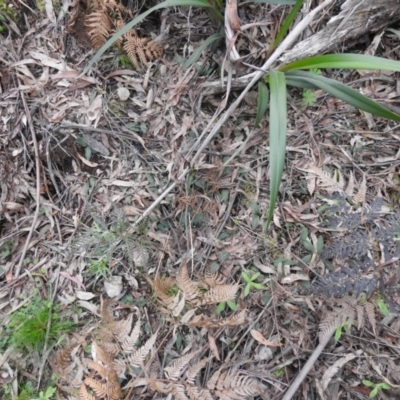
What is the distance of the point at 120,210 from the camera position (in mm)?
1345

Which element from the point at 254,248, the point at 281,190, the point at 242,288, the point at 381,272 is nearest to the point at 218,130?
the point at 281,190

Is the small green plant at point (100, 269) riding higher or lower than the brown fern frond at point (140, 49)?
lower

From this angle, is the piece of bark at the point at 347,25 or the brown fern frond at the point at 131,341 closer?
the brown fern frond at the point at 131,341

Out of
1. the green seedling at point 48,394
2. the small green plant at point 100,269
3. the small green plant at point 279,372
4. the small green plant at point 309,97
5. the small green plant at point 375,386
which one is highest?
the small green plant at point 309,97

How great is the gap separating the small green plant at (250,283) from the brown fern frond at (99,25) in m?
0.99

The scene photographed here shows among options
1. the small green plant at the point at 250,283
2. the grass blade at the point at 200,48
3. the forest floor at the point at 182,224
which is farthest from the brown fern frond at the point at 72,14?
the small green plant at the point at 250,283

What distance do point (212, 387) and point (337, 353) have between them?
1.34 feet

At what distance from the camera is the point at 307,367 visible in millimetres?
1115

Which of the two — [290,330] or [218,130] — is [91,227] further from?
[290,330]

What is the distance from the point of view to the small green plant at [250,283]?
3.94 ft

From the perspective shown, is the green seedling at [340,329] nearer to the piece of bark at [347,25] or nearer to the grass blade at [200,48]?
the piece of bark at [347,25]

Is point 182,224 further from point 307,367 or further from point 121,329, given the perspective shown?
point 307,367

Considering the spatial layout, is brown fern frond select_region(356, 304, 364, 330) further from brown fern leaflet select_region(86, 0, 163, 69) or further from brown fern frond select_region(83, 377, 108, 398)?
brown fern leaflet select_region(86, 0, 163, 69)

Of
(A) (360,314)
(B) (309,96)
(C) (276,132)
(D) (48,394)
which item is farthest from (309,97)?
(D) (48,394)
